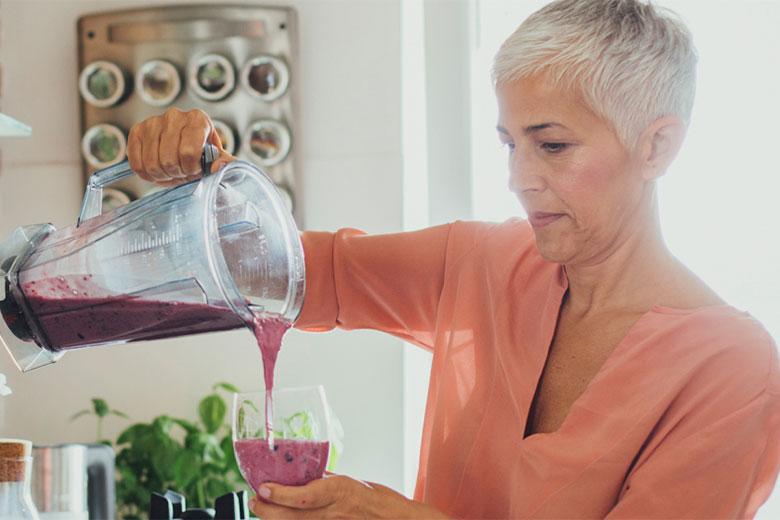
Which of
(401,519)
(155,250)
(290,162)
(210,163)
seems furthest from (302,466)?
(290,162)

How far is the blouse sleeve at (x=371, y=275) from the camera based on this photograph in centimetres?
138

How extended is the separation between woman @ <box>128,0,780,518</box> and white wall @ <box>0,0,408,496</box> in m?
0.93

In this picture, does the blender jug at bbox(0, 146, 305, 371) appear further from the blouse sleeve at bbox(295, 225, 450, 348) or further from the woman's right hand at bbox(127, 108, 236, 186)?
the blouse sleeve at bbox(295, 225, 450, 348)

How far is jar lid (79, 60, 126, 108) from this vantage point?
87.5 inches

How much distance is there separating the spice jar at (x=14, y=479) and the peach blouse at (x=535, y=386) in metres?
0.52

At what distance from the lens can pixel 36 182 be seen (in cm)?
229

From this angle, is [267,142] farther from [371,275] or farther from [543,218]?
[543,218]

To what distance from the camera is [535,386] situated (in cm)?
120

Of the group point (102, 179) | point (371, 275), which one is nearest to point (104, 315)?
Result: point (102, 179)

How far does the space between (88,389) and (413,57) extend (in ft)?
4.38

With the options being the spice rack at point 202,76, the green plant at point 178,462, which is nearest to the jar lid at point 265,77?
the spice rack at point 202,76

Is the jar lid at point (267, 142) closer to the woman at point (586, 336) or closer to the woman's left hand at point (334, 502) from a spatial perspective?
the woman at point (586, 336)

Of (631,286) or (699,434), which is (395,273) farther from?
(699,434)

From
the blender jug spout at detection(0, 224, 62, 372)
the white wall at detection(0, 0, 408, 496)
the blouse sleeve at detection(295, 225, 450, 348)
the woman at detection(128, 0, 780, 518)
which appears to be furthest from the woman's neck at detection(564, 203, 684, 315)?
the white wall at detection(0, 0, 408, 496)
